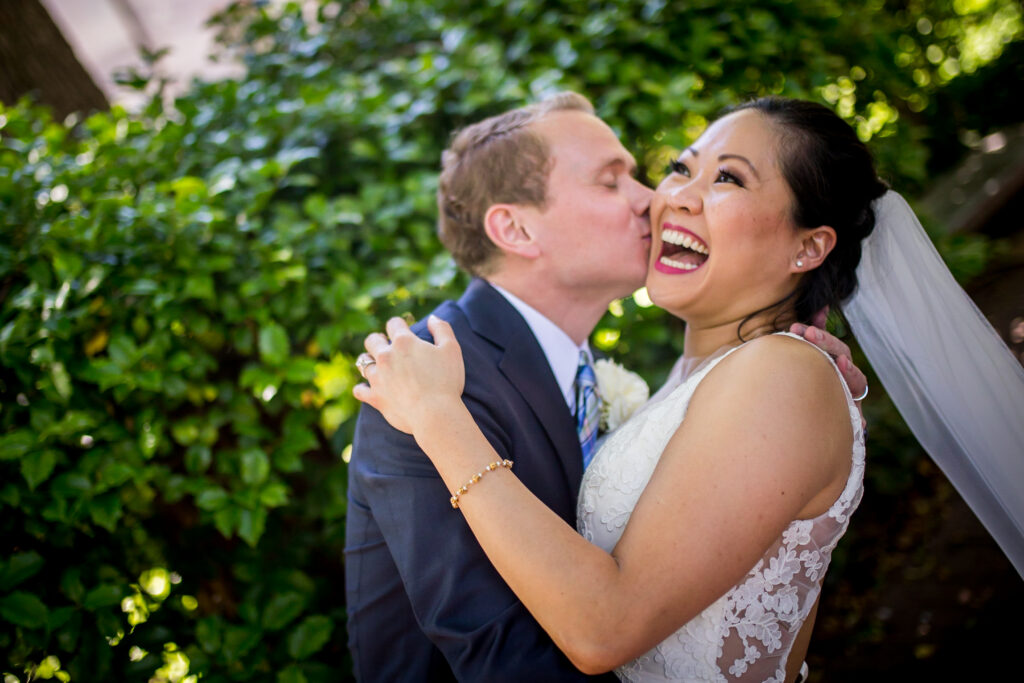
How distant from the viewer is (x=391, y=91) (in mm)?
3576

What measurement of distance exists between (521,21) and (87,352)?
99.9 inches

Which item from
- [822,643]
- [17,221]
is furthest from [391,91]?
[822,643]

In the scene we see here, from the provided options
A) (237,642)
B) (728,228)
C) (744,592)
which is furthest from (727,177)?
(237,642)

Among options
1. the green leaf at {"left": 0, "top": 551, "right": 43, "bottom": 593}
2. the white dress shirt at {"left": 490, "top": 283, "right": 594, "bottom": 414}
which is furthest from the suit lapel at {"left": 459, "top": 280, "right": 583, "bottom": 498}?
the green leaf at {"left": 0, "top": 551, "right": 43, "bottom": 593}

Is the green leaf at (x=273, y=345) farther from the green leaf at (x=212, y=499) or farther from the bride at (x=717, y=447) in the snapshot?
the bride at (x=717, y=447)

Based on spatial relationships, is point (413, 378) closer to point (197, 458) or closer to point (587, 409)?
point (587, 409)

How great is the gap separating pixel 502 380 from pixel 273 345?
3.02 ft

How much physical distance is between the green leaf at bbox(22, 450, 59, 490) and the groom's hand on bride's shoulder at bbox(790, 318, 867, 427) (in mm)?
2240

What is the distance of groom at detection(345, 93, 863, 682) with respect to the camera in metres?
1.63

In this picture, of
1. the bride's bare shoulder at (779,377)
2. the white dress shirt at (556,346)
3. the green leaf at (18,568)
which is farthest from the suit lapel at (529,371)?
the green leaf at (18,568)

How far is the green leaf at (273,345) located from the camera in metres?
2.33

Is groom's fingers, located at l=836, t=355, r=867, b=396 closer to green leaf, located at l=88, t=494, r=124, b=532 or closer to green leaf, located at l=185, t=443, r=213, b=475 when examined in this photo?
green leaf, located at l=185, t=443, r=213, b=475

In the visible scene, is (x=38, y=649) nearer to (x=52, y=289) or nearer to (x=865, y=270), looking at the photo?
(x=52, y=289)

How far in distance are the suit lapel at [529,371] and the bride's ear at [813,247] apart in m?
0.84
